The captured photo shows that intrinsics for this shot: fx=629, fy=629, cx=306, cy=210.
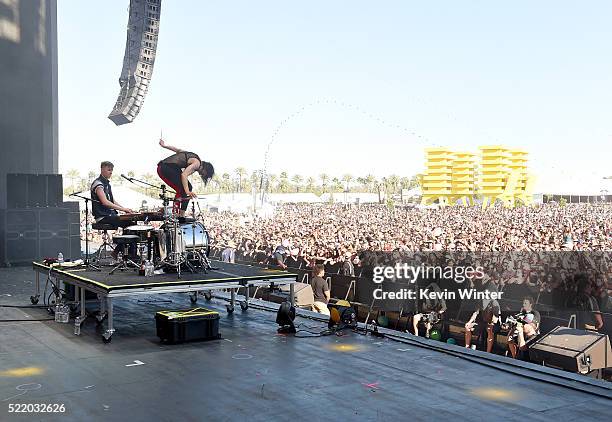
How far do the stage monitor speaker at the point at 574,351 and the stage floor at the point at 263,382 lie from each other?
35.4 inches

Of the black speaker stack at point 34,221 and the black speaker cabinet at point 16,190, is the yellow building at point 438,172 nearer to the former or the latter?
the black speaker stack at point 34,221

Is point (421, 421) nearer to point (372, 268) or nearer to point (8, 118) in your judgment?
point (372, 268)

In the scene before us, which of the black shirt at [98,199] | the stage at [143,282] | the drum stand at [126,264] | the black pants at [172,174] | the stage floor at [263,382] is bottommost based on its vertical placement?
the stage floor at [263,382]

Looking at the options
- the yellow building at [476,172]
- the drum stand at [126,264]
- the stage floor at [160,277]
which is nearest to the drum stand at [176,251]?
the stage floor at [160,277]

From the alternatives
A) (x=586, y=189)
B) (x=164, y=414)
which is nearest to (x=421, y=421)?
(x=164, y=414)

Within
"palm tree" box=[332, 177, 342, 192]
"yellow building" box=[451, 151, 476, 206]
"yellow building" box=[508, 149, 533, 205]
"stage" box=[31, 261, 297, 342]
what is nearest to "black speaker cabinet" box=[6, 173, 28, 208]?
"stage" box=[31, 261, 297, 342]

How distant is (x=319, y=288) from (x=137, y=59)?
40.5 ft

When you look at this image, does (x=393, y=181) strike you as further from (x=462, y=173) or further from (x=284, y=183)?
(x=462, y=173)

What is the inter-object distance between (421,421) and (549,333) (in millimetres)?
3041

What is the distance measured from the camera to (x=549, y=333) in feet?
21.7

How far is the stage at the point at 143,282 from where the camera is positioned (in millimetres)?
6838

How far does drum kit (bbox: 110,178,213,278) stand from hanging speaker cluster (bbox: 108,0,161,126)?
11.5 metres

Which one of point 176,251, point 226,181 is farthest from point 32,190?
point 226,181

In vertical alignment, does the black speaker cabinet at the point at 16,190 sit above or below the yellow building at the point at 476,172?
below
